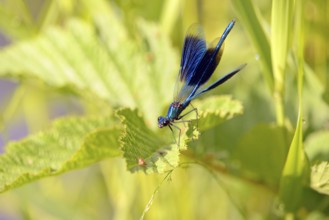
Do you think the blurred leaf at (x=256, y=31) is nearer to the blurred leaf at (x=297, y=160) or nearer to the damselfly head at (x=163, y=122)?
the blurred leaf at (x=297, y=160)

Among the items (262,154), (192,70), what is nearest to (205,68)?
(192,70)

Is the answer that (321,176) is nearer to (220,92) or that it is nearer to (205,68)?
(205,68)

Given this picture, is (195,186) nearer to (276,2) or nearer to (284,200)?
(284,200)

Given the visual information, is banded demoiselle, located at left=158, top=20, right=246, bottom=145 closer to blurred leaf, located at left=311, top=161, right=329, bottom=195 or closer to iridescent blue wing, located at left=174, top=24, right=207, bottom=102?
iridescent blue wing, located at left=174, top=24, right=207, bottom=102

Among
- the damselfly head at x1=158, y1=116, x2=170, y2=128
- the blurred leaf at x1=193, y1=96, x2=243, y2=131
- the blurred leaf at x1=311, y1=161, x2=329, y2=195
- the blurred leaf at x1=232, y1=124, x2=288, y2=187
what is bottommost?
the blurred leaf at x1=311, y1=161, x2=329, y2=195

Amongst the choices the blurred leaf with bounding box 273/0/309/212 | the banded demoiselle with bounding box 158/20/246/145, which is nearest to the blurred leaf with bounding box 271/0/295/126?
the blurred leaf with bounding box 273/0/309/212

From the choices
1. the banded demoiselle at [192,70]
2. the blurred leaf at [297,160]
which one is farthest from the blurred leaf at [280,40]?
the banded demoiselle at [192,70]
